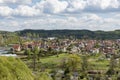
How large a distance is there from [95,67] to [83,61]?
656 cm

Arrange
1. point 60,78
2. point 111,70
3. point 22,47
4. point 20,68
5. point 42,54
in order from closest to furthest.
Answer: point 20,68, point 60,78, point 111,70, point 42,54, point 22,47

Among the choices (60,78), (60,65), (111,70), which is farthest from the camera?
(60,65)

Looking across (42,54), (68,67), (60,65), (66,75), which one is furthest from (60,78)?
(42,54)

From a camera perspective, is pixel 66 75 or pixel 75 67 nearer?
pixel 66 75

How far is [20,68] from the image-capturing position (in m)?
21.6

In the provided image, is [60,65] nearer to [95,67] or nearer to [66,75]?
[95,67]

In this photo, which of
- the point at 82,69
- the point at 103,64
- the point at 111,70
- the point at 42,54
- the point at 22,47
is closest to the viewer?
the point at 111,70

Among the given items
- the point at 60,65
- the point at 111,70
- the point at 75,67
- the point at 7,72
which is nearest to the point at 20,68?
the point at 7,72

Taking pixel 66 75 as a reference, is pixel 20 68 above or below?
above

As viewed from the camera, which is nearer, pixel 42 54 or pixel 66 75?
pixel 66 75

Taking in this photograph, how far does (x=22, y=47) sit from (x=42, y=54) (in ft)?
144

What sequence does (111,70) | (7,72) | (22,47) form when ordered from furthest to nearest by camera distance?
(22,47)
(111,70)
(7,72)

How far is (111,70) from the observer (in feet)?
256

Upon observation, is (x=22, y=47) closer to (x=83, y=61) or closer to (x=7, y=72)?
(x=83, y=61)
